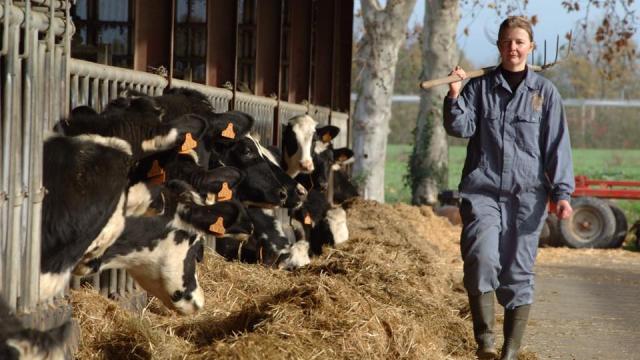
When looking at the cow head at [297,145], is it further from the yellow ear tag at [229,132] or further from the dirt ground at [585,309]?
the yellow ear tag at [229,132]

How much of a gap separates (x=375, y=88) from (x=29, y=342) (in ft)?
69.1

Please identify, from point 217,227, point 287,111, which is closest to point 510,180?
point 217,227

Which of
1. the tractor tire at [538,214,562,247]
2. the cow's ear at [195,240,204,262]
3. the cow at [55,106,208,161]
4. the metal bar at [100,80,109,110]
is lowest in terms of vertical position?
the tractor tire at [538,214,562,247]

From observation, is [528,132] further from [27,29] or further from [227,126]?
[27,29]

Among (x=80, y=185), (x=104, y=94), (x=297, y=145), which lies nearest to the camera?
(x=80, y=185)

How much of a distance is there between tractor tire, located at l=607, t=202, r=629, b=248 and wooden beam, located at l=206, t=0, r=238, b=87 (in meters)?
10.5

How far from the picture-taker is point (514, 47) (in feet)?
25.3

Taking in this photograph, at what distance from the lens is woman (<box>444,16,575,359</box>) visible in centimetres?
764

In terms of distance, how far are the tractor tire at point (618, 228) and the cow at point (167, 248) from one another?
14366 mm

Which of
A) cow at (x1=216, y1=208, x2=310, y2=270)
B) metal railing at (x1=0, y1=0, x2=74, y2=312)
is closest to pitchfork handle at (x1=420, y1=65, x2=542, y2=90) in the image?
metal railing at (x1=0, y1=0, x2=74, y2=312)

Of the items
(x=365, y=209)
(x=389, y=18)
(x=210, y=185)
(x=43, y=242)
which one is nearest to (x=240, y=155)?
(x=210, y=185)

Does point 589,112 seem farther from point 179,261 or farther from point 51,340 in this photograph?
point 51,340

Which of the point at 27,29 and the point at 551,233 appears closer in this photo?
the point at 27,29

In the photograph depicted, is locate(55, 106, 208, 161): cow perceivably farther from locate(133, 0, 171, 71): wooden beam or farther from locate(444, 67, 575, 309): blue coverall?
locate(133, 0, 171, 71): wooden beam
